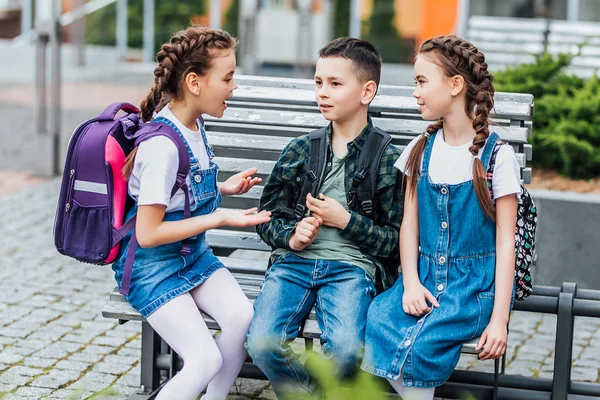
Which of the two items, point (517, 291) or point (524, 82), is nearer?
point (517, 291)

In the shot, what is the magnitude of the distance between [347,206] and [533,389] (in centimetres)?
96

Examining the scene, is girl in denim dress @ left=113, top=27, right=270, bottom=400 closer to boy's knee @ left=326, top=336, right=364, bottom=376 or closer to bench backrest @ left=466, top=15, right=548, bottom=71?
boy's knee @ left=326, top=336, right=364, bottom=376

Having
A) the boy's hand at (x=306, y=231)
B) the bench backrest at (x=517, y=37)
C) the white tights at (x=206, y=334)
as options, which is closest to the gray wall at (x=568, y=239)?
the boy's hand at (x=306, y=231)

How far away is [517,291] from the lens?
354cm

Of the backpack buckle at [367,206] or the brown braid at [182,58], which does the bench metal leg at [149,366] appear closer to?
the brown braid at [182,58]

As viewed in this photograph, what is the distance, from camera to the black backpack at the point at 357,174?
3.63 meters

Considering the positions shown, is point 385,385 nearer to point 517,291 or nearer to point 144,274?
point 517,291

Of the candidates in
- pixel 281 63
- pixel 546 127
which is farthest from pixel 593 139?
pixel 281 63

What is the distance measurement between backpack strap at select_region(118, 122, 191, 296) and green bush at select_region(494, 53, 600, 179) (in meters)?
3.31

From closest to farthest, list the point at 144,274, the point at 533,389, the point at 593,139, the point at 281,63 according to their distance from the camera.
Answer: the point at 144,274 < the point at 533,389 < the point at 593,139 < the point at 281,63

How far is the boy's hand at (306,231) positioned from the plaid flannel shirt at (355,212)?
0.27 feet

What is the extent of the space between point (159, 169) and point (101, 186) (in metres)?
0.24

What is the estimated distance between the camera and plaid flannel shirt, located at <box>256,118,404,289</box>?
3.60 metres

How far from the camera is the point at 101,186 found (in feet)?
11.3
